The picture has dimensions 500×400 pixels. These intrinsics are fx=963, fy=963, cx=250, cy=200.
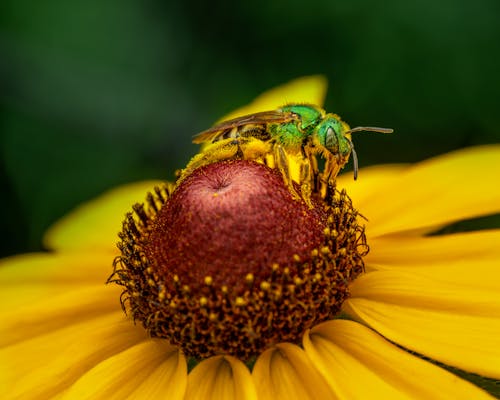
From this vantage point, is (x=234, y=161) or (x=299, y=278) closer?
(x=299, y=278)

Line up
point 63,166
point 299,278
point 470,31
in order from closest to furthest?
1. point 299,278
2. point 470,31
3. point 63,166

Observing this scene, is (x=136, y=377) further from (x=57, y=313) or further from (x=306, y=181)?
(x=306, y=181)

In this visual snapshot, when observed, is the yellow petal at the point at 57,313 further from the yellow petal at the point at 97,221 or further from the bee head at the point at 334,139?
the bee head at the point at 334,139

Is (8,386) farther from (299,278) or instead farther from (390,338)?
(390,338)

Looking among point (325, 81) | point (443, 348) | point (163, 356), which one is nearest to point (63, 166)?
point (325, 81)

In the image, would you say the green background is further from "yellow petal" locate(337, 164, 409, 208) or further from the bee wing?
the bee wing
